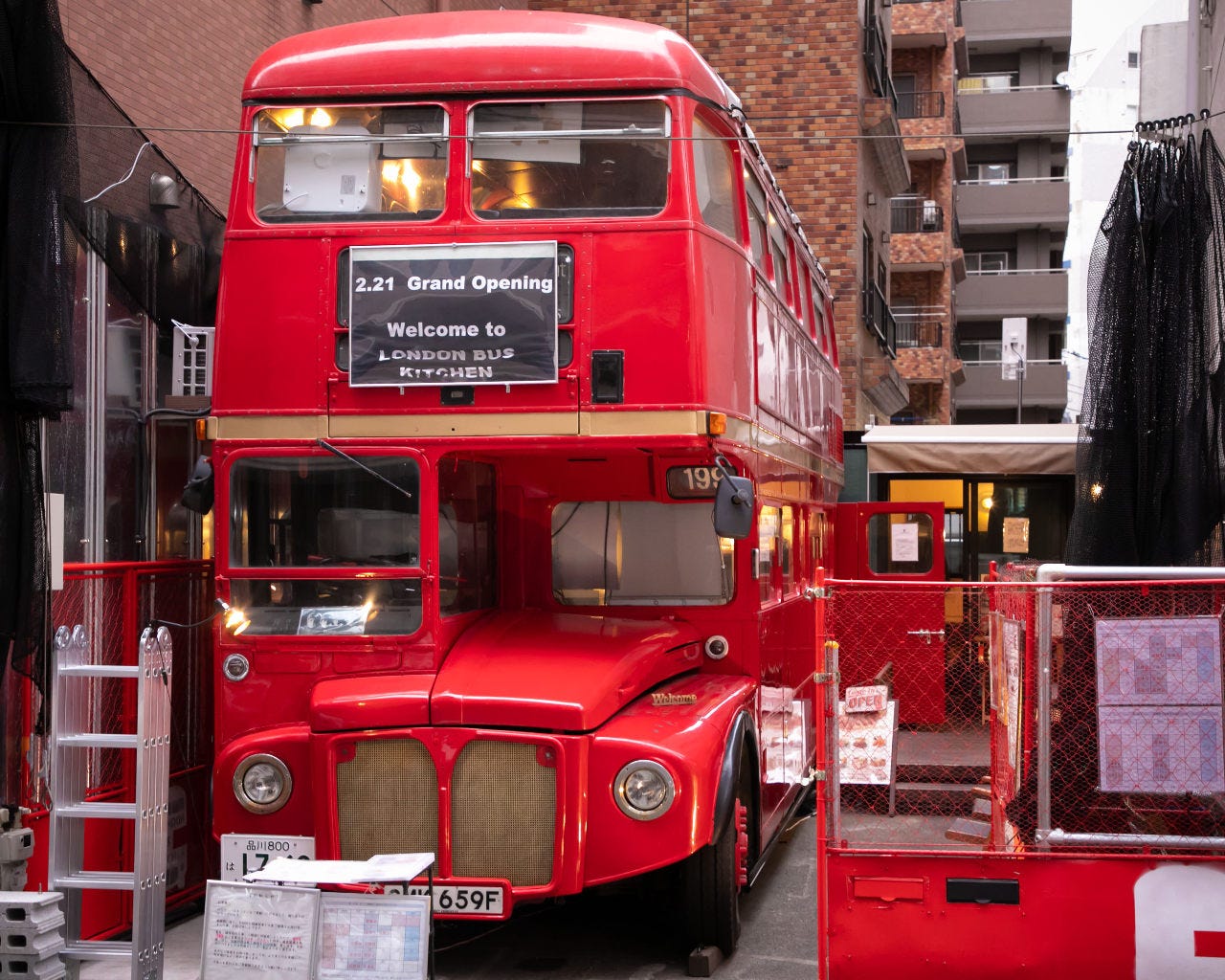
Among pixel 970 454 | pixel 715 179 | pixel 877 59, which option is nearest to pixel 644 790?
pixel 715 179

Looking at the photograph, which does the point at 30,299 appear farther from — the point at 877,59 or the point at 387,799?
the point at 877,59

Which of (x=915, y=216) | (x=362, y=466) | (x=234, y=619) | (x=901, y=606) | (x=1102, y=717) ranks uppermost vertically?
(x=915, y=216)

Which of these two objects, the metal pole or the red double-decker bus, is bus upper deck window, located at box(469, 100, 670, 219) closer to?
the red double-decker bus

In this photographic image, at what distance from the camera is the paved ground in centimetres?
782

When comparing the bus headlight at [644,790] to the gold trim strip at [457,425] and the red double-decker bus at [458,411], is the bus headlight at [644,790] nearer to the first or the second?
the red double-decker bus at [458,411]

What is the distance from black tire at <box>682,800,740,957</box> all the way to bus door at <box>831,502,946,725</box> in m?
5.53

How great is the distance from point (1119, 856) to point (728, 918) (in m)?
2.09

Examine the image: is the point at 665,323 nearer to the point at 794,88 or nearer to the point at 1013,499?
the point at 1013,499

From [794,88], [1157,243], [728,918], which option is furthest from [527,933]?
[794,88]

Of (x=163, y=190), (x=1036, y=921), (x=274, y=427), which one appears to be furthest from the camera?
(x=163, y=190)

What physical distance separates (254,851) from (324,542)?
159 cm

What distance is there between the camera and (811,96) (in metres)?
23.1

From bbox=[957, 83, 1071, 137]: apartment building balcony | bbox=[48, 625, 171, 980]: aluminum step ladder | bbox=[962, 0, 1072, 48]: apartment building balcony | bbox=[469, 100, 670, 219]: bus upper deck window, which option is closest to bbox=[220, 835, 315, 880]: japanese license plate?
bbox=[48, 625, 171, 980]: aluminum step ladder

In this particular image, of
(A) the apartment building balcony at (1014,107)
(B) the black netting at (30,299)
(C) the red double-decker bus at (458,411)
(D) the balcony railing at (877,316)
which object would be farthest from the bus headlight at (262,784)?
(A) the apartment building balcony at (1014,107)
